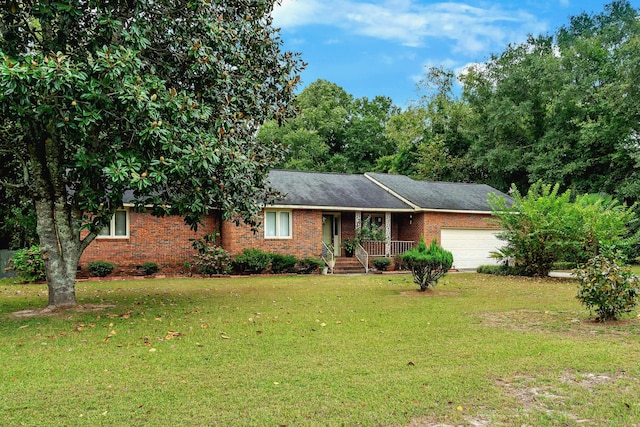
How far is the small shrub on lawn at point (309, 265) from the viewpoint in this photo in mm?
19531

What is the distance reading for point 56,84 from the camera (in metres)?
6.68

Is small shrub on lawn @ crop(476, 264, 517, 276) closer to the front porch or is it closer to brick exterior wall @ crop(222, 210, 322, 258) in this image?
the front porch

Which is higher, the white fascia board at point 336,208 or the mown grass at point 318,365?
the white fascia board at point 336,208

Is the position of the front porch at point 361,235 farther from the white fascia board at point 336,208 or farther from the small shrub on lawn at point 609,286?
the small shrub on lawn at point 609,286

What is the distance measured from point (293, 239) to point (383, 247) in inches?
178

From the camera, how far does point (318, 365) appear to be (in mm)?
5656

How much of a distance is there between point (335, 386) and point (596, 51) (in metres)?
34.8

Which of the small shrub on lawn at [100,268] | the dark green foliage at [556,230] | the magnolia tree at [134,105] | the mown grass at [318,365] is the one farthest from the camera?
the small shrub on lawn at [100,268]

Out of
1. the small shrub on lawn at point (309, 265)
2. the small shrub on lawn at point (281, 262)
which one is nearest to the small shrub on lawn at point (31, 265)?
the small shrub on lawn at point (281, 262)

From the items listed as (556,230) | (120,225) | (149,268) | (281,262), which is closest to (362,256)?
(281,262)

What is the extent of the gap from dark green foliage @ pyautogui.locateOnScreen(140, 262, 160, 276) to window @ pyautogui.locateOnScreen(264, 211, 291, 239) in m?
4.50

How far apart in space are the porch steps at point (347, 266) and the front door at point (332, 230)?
1.05 m

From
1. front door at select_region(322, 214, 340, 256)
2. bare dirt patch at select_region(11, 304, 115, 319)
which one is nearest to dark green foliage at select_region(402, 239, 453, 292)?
bare dirt patch at select_region(11, 304, 115, 319)

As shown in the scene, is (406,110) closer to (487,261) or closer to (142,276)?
(487,261)
